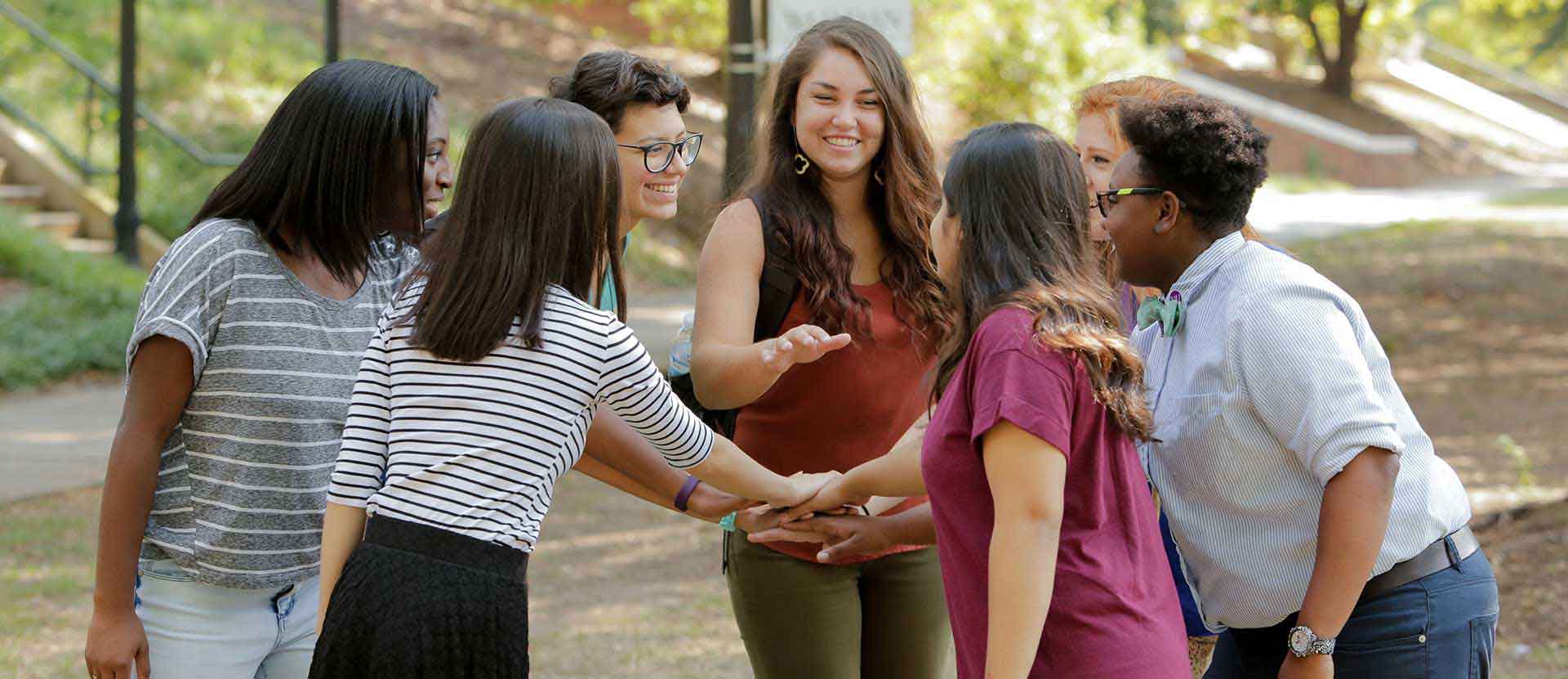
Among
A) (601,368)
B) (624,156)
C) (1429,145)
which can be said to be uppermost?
(624,156)

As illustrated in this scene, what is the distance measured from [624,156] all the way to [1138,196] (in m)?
1.13

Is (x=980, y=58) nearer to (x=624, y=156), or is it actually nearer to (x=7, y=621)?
(x=7, y=621)

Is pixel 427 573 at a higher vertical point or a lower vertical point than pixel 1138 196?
lower

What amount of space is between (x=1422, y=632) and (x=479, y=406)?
5.37ft

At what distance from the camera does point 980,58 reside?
719 inches

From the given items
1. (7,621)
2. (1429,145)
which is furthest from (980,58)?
(1429,145)

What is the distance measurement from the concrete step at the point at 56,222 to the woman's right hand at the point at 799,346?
35.1 feet

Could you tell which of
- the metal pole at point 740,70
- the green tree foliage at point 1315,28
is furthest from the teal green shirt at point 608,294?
the green tree foliage at point 1315,28

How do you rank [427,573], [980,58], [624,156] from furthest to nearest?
[980,58]
[624,156]
[427,573]

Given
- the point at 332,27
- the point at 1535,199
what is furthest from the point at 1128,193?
the point at 1535,199

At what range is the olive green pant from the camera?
311 centimetres

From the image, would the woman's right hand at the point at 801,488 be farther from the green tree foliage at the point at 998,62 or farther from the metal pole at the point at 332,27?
the green tree foliage at the point at 998,62

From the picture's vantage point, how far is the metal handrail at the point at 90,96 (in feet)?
42.4

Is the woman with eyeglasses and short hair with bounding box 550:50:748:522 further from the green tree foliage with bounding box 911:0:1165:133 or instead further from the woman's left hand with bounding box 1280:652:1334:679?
the green tree foliage with bounding box 911:0:1165:133
